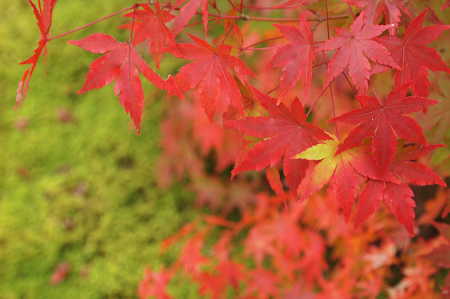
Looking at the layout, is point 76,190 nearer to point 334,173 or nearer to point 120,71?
point 120,71

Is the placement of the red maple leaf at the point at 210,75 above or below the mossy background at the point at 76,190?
above

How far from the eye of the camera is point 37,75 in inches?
120

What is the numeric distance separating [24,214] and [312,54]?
2168mm

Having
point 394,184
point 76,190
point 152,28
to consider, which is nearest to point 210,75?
point 152,28

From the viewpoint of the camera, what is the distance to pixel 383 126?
2.20ft

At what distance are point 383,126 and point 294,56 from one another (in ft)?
0.57

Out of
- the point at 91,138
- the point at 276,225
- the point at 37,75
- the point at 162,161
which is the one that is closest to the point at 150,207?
the point at 162,161

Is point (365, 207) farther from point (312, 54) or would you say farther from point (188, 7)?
point (188, 7)

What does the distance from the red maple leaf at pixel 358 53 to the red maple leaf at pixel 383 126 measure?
0.03 metres

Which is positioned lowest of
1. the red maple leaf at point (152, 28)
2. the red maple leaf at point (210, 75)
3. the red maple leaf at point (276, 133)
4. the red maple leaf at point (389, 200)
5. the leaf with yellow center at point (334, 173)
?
the red maple leaf at point (389, 200)

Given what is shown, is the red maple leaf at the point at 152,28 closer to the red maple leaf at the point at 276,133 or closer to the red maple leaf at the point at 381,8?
the red maple leaf at the point at 276,133

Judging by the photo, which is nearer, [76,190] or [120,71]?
[120,71]

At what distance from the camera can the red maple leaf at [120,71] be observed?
719 millimetres

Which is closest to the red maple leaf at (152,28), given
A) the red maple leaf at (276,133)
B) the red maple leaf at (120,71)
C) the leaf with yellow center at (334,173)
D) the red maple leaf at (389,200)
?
the red maple leaf at (120,71)
